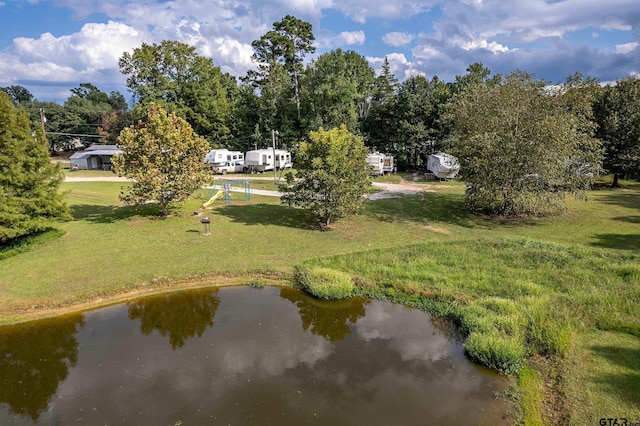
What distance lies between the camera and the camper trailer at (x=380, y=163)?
36969mm

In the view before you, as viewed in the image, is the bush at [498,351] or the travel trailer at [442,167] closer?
the bush at [498,351]

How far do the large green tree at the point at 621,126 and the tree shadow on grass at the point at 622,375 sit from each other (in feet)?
88.7

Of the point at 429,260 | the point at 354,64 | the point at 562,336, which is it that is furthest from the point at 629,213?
the point at 354,64

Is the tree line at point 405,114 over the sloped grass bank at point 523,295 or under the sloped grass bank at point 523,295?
over

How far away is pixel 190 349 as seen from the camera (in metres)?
9.66

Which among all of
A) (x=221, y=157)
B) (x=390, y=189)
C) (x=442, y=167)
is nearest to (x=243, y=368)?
(x=390, y=189)

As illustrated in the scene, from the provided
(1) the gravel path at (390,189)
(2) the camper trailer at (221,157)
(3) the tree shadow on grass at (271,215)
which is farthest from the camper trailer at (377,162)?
(2) the camper trailer at (221,157)

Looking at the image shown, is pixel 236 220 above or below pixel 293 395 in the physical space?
above

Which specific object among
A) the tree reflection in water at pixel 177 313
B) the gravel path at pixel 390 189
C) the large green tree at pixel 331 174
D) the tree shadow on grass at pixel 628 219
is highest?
the large green tree at pixel 331 174

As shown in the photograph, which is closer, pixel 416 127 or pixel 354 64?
pixel 416 127

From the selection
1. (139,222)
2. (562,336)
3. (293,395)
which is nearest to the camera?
(293,395)

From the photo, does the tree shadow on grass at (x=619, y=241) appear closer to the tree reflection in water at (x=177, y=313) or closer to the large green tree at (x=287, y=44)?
the tree reflection in water at (x=177, y=313)

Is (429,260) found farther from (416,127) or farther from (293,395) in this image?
(416,127)

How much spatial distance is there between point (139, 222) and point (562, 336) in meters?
18.7
